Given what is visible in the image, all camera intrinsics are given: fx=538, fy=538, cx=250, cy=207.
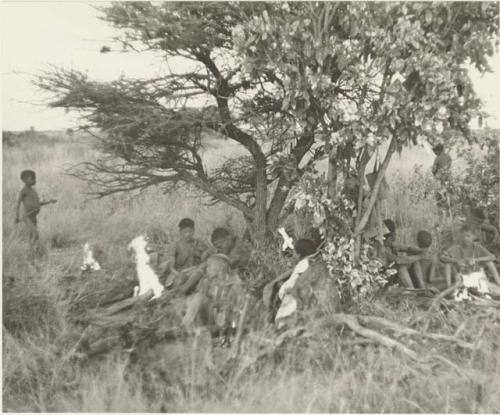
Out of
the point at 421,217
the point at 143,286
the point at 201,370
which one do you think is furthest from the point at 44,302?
the point at 421,217

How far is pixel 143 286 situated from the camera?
5746 millimetres

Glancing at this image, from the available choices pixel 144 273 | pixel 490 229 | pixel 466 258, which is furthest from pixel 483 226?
pixel 144 273

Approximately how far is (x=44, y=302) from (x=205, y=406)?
200 cm

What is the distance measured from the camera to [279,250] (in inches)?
243

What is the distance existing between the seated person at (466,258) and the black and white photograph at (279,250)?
2 cm

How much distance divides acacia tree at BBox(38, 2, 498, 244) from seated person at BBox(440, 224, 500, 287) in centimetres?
132

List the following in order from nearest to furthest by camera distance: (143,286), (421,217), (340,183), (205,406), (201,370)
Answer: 1. (205,406)
2. (201,370)
3. (340,183)
4. (143,286)
5. (421,217)

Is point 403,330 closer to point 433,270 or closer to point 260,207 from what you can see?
point 433,270

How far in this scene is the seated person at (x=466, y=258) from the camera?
5809 millimetres

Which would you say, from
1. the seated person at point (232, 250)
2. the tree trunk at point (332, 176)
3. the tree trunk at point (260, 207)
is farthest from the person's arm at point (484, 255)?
the seated person at point (232, 250)

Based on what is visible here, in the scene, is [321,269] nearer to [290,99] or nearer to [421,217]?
[290,99]

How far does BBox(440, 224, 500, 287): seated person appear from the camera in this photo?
19.1ft

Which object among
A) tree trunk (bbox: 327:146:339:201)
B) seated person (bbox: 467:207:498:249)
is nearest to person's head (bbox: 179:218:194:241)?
tree trunk (bbox: 327:146:339:201)

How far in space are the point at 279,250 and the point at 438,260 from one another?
174 centimetres
